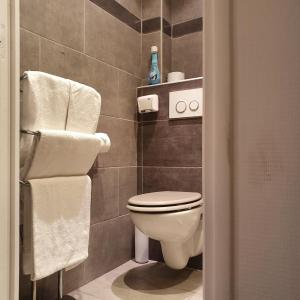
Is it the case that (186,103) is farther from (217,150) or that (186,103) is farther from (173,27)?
(217,150)

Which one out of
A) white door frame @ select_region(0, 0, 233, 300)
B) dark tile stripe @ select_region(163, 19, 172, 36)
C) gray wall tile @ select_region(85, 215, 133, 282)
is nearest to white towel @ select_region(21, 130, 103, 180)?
gray wall tile @ select_region(85, 215, 133, 282)

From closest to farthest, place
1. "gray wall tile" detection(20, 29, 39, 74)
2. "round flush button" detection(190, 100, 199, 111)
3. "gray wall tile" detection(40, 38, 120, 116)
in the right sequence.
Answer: "gray wall tile" detection(20, 29, 39, 74), "gray wall tile" detection(40, 38, 120, 116), "round flush button" detection(190, 100, 199, 111)

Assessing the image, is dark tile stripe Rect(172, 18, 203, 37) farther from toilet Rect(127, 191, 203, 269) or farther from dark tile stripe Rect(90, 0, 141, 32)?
toilet Rect(127, 191, 203, 269)

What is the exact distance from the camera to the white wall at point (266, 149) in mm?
326

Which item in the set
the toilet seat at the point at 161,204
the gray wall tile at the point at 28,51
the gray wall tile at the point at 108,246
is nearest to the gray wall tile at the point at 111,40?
the gray wall tile at the point at 28,51

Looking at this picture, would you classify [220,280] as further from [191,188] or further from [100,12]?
[100,12]

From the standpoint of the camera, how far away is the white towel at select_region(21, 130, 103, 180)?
97cm

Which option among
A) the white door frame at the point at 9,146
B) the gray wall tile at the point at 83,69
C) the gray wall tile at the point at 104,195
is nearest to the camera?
the white door frame at the point at 9,146

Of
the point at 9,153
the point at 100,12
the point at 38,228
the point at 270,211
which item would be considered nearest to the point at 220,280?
the point at 270,211

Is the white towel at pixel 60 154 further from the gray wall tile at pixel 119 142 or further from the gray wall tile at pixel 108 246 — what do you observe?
the gray wall tile at pixel 108 246

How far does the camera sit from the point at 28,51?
3.70ft

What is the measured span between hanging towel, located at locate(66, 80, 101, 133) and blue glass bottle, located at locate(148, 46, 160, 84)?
2.06ft

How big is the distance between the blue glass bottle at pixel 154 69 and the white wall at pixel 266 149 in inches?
57.3

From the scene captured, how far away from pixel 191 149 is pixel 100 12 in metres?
0.97
